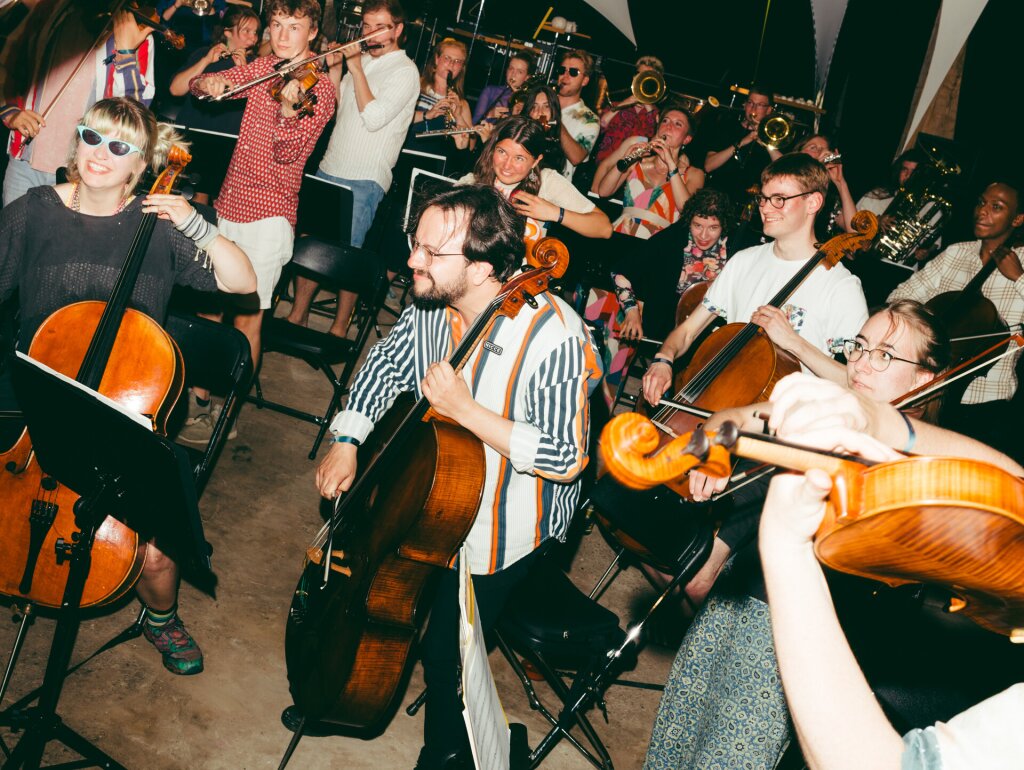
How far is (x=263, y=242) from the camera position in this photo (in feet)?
13.0

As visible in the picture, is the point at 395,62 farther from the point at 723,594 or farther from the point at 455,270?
the point at 723,594

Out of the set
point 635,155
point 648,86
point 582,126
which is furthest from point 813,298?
point 648,86

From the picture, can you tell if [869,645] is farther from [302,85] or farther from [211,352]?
[302,85]

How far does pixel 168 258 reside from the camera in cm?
270

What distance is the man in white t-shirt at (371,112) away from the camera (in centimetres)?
473

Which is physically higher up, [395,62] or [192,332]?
[395,62]

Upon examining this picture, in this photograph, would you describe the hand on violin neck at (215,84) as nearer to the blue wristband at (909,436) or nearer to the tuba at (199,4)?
the tuba at (199,4)

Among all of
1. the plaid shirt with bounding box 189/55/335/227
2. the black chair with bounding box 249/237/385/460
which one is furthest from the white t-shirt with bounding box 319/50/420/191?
the black chair with bounding box 249/237/385/460

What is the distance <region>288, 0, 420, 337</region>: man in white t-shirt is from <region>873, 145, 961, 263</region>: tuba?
3739 millimetres

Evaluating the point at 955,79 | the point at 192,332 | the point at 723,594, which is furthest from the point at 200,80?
the point at 955,79

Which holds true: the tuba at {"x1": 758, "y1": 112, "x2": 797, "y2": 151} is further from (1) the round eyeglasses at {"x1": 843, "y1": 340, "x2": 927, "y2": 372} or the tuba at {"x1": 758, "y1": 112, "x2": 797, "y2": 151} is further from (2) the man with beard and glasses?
(2) the man with beard and glasses

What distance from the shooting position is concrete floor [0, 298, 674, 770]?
243cm

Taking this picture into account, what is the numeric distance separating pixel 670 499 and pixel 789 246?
1.35 metres

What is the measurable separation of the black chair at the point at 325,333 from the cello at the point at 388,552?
6.27 ft
